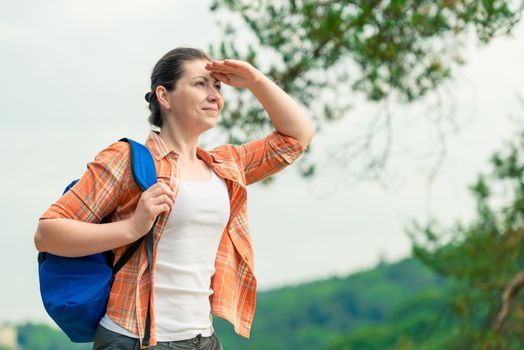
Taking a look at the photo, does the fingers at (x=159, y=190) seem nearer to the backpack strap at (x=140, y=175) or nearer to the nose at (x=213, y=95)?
the backpack strap at (x=140, y=175)

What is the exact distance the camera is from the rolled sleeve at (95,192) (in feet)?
7.38

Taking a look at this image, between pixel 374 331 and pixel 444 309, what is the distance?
30.2 m

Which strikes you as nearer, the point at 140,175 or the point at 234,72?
the point at 140,175

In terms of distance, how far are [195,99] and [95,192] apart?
1.24 ft

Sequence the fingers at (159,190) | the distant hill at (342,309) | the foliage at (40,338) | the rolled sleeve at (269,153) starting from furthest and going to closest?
the distant hill at (342,309)
the foliage at (40,338)
the rolled sleeve at (269,153)
the fingers at (159,190)

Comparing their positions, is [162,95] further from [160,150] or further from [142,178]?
[142,178]

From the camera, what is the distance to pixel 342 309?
41.6 metres

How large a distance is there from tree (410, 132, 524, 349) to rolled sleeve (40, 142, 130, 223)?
493 cm

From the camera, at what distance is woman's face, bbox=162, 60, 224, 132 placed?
2.41m

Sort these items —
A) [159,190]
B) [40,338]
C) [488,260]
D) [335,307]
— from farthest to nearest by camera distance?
[335,307] < [40,338] < [488,260] < [159,190]

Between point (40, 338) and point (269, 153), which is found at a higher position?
point (269, 153)

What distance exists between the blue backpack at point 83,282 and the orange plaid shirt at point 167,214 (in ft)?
0.07

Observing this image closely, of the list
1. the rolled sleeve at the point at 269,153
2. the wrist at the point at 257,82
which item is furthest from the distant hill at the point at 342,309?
the wrist at the point at 257,82

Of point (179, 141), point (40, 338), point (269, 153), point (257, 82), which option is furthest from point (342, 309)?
point (179, 141)
